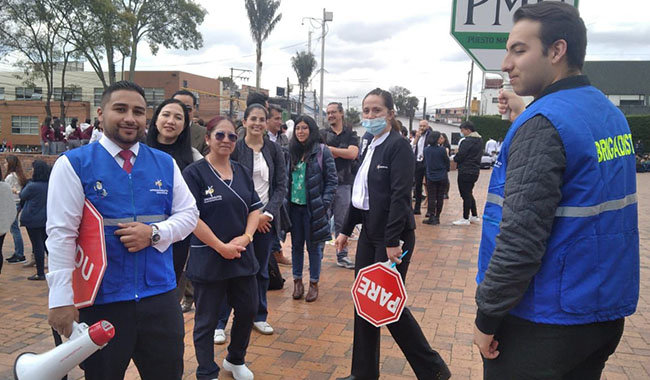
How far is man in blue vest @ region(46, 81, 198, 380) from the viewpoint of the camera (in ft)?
7.02

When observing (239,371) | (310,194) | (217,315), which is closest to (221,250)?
(217,315)

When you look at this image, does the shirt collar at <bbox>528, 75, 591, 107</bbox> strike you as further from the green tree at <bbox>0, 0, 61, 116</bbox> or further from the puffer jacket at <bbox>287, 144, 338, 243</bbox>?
the green tree at <bbox>0, 0, 61, 116</bbox>

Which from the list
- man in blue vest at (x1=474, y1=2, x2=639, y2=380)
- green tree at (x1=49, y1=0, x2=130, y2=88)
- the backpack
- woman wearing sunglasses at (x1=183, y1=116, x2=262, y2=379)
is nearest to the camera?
man in blue vest at (x1=474, y1=2, x2=639, y2=380)

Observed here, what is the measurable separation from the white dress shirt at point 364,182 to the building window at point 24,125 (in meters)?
50.4

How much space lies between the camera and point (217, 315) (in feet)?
11.0

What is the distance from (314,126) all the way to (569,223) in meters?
3.65

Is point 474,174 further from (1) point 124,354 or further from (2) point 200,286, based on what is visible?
(1) point 124,354

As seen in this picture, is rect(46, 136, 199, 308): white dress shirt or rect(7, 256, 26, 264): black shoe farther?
rect(7, 256, 26, 264): black shoe

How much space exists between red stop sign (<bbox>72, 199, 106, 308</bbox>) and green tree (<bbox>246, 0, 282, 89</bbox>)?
32.4m

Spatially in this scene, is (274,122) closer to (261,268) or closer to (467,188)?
(261,268)

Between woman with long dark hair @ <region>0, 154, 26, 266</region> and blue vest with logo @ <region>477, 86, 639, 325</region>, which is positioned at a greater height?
blue vest with logo @ <region>477, 86, 639, 325</region>

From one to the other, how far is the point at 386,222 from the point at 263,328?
172 cm

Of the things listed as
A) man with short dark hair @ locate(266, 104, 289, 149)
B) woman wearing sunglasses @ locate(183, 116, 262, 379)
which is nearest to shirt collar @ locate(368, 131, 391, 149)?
woman wearing sunglasses @ locate(183, 116, 262, 379)

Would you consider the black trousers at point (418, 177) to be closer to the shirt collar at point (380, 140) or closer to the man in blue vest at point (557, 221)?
the shirt collar at point (380, 140)
